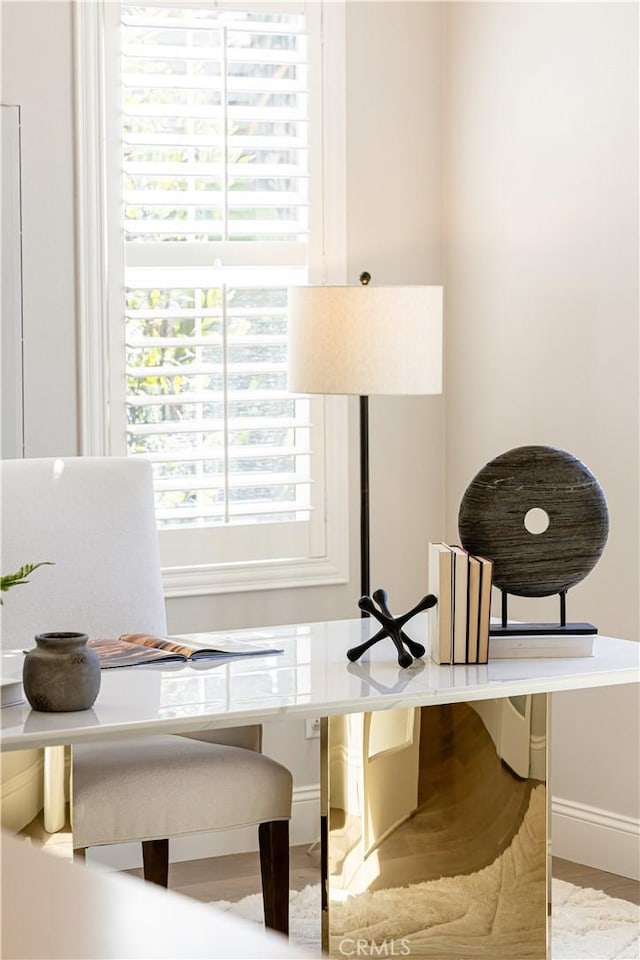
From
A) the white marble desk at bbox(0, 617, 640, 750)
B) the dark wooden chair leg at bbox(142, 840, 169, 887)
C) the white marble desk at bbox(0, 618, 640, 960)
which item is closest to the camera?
the white marble desk at bbox(0, 617, 640, 750)

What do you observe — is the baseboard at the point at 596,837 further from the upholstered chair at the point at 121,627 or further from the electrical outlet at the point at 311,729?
the upholstered chair at the point at 121,627

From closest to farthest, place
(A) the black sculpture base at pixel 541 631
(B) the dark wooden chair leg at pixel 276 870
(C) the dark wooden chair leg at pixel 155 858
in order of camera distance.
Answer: (A) the black sculpture base at pixel 541 631, (B) the dark wooden chair leg at pixel 276 870, (C) the dark wooden chair leg at pixel 155 858

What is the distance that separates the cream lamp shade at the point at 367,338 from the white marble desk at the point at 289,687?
0.78 meters

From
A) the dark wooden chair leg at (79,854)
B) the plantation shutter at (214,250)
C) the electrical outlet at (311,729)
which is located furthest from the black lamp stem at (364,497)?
the dark wooden chair leg at (79,854)

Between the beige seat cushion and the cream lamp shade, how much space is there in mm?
950

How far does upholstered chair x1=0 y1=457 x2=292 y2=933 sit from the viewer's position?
2311mm

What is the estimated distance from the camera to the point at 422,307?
3.04 metres

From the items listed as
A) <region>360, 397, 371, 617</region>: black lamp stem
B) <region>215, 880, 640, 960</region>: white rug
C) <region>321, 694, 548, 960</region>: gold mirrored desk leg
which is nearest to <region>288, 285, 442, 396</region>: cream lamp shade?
<region>360, 397, 371, 617</region>: black lamp stem

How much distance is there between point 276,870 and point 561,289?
1.70 m

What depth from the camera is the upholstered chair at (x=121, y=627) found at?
231cm

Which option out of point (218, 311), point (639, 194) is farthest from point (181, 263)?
point (639, 194)

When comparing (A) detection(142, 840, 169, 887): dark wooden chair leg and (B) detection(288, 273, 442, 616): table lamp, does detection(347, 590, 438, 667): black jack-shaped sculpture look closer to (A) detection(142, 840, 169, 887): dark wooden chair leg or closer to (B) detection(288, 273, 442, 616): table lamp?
(A) detection(142, 840, 169, 887): dark wooden chair leg

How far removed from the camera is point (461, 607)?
2.17 m

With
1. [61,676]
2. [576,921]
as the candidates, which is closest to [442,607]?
[61,676]
